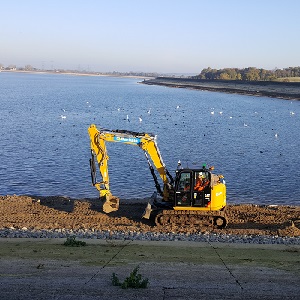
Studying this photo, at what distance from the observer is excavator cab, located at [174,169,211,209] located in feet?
61.5

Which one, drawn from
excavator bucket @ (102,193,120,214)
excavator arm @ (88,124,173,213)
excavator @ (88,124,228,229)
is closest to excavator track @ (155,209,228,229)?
excavator @ (88,124,228,229)

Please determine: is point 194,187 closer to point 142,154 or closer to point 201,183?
point 201,183

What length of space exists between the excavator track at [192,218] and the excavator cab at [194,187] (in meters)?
0.36

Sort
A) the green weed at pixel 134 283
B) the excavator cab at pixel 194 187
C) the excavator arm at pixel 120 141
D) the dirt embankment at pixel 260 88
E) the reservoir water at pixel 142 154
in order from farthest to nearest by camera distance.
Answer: the dirt embankment at pixel 260 88
the reservoir water at pixel 142 154
the excavator arm at pixel 120 141
the excavator cab at pixel 194 187
the green weed at pixel 134 283

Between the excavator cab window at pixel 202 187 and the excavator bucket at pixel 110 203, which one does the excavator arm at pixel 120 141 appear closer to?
the excavator bucket at pixel 110 203

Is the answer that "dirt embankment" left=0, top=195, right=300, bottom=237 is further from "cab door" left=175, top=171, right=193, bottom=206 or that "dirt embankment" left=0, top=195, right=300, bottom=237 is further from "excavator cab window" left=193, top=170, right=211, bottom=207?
"excavator cab window" left=193, top=170, right=211, bottom=207

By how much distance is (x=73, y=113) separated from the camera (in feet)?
255

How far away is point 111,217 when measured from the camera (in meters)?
20.9

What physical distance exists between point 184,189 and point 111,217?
3601 mm

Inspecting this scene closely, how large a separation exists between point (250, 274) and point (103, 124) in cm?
5184

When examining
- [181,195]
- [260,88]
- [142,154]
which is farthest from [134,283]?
[260,88]

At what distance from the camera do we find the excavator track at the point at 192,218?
19016 millimetres

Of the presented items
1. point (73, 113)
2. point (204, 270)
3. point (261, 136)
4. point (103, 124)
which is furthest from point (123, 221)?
point (73, 113)

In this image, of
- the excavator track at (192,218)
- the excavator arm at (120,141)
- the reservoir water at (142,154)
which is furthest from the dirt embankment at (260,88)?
the excavator track at (192,218)
